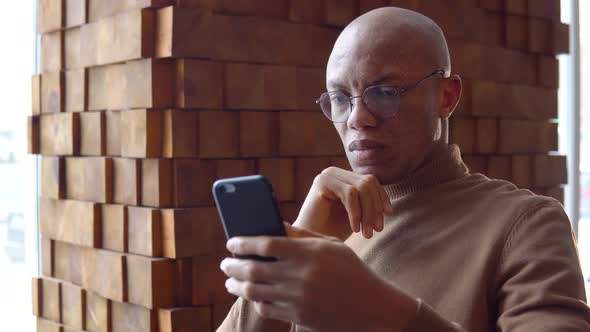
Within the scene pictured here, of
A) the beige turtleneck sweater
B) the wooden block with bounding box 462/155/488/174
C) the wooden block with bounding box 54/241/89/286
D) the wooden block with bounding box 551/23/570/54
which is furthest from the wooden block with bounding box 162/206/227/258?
the wooden block with bounding box 551/23/570/54

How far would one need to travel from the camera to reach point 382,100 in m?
1.40

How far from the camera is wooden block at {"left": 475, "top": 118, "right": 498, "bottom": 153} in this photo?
102 inches

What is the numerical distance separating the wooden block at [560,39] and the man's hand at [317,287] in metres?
2.15

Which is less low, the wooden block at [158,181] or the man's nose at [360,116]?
the man's nose at [360,116]

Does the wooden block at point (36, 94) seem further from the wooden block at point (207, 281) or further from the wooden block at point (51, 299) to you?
the wooden block at point (207, 281)

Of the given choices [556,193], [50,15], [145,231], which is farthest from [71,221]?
[556,193]

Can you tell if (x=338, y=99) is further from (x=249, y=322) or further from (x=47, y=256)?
(x=47, y=256)

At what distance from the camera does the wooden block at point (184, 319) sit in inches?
72.3

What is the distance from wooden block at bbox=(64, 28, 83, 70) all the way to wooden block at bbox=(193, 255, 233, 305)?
2.05 feet

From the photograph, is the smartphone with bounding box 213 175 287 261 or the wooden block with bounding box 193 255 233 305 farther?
the wooden block with bounding box 193 255 233 305

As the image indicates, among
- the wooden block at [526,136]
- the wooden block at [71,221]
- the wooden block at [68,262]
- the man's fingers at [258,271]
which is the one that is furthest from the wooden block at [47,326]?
the wooden block at [526,136]

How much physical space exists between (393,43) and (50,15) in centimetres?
115

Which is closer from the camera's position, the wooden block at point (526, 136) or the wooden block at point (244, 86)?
the wooden block at point (244, 86)

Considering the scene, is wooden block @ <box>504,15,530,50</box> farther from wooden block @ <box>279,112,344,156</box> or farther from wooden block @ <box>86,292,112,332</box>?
wooden block @ <box>86,292,112,332</box>
